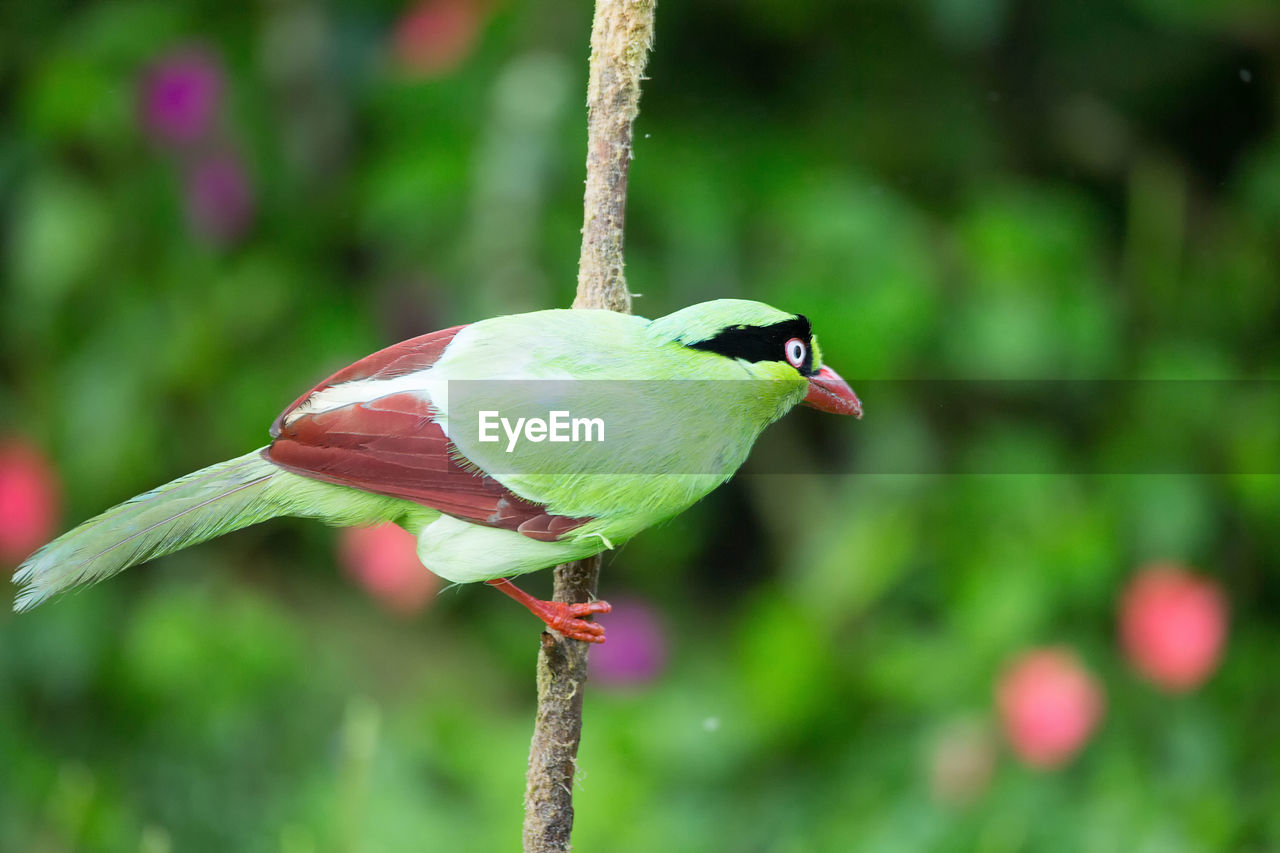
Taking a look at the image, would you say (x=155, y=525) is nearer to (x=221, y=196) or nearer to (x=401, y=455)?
(x=401, y=455)

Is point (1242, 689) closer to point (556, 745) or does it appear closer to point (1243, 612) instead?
point (1243, 612)

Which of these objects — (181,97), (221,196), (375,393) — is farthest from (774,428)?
(375,393)

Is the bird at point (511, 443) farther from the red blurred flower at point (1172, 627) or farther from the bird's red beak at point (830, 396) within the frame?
the red blurred flower at point (1172, 627)

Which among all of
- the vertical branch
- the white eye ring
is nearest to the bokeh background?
the vertical branch

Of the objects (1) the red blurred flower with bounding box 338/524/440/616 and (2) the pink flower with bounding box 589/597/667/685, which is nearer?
(1) the red blurred flower with bounding box 338/524/440/616

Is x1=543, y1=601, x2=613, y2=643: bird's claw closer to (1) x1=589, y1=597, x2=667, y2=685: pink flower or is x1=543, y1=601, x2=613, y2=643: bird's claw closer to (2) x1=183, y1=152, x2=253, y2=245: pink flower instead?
(1) x1=589, y1=597, x2=667, y2=685: pink flower

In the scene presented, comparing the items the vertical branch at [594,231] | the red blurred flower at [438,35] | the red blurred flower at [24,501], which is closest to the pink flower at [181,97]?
the red blurred flower at [438,35]
